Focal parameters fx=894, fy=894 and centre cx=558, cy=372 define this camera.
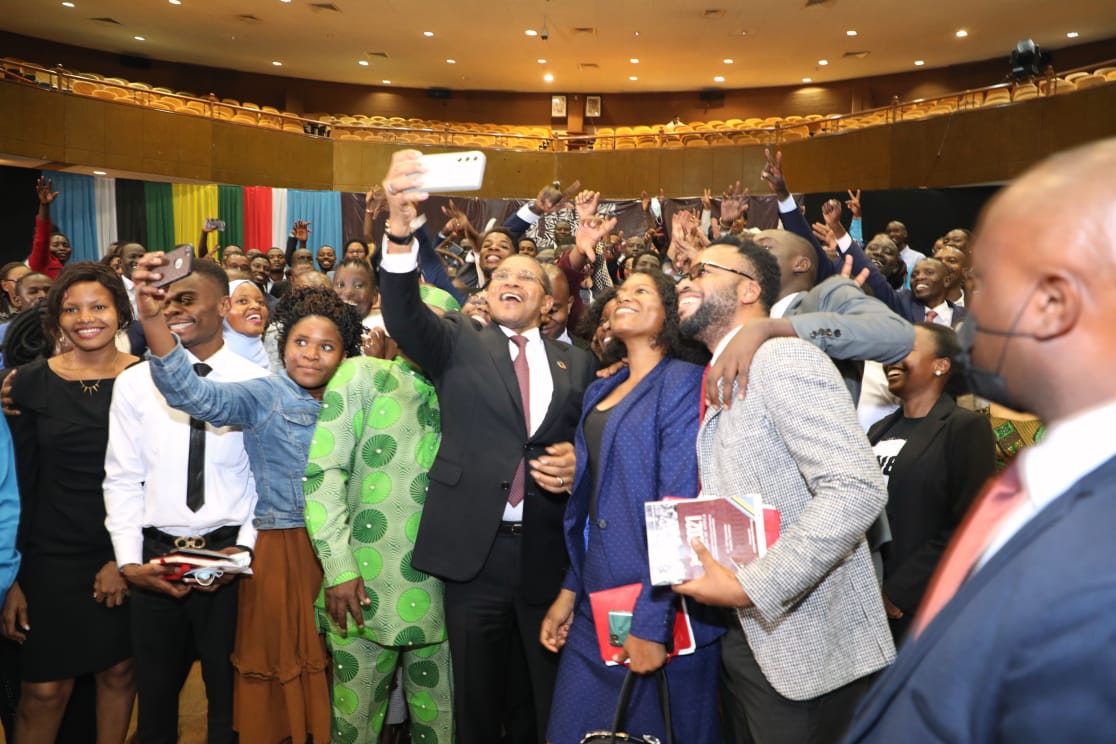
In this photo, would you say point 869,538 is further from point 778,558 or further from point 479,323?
point 479,323

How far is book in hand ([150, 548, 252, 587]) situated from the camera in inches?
99.7

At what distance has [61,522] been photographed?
2.77m

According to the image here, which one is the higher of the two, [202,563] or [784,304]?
[784,304]

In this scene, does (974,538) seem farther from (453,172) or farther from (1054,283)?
(453,172)

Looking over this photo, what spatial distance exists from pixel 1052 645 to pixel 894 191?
39.0 ft

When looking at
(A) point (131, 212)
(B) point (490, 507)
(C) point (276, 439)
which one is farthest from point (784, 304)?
(A) point (131, 212)

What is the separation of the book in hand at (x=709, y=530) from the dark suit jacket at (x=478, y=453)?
36.1 inches

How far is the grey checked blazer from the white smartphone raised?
0.85 meters

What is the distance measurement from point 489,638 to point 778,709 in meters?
1.00

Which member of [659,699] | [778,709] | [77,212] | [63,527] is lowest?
[659,699]

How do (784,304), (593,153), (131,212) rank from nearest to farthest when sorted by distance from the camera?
(784,304) → (131,212) → (593,153)

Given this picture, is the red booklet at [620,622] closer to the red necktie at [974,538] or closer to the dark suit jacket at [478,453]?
the dark suit jacket at [478,453]

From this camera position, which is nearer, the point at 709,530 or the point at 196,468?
the point at 709,530

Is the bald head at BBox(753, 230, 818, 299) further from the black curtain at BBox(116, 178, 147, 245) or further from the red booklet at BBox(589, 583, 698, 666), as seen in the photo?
the black curtain at BBox(116, 178, 147, 245)
